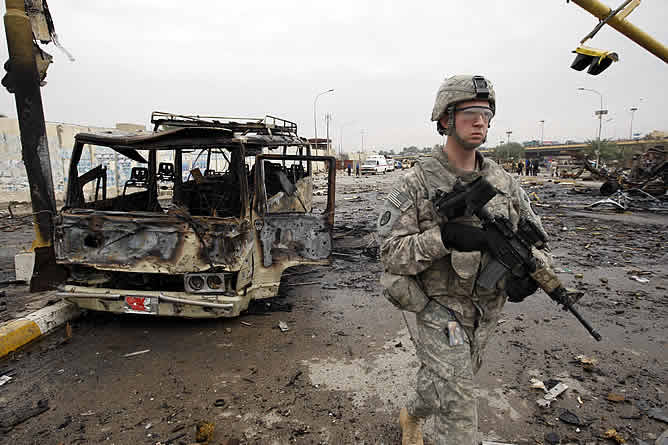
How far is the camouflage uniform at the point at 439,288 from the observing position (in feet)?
5.71

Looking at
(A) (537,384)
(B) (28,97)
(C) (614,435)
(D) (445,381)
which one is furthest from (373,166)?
(D) (445,381)

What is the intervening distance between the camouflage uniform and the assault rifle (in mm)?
81

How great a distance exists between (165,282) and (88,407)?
1.47 m

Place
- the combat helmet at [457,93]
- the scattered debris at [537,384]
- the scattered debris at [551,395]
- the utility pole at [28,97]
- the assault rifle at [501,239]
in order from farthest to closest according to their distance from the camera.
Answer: the utility pole at [28,97], the scattered debris at [537,384], the scattered debris at [551,395], the combat helmet at [457,93], the assault rifle at [501,239]

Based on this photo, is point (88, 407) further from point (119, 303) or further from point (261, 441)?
point (261, 441)

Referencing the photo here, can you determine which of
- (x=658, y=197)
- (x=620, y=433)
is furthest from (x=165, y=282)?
(x=658, y=197)

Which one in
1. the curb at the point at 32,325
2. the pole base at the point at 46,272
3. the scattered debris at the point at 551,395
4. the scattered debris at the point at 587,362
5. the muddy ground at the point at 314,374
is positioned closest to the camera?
the muddy ground at the point at 314,374

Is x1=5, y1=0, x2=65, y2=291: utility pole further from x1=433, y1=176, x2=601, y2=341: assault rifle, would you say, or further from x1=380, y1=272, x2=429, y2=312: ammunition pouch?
x1=433, y1=176, x2=601, y2=341: assault rifle

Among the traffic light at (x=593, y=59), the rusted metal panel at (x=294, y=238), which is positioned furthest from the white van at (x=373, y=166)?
the rusted metal panel at (x=294, y=238)

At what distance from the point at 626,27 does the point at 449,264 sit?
5.41 metres

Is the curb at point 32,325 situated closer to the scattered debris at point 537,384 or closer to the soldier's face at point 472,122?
the soldier's face at point 472,122

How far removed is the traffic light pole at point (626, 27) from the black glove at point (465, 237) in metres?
4.78

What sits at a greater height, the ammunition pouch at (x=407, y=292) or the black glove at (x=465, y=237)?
the black glove at (x=465, y=237)

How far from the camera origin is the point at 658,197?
46.6 feet
